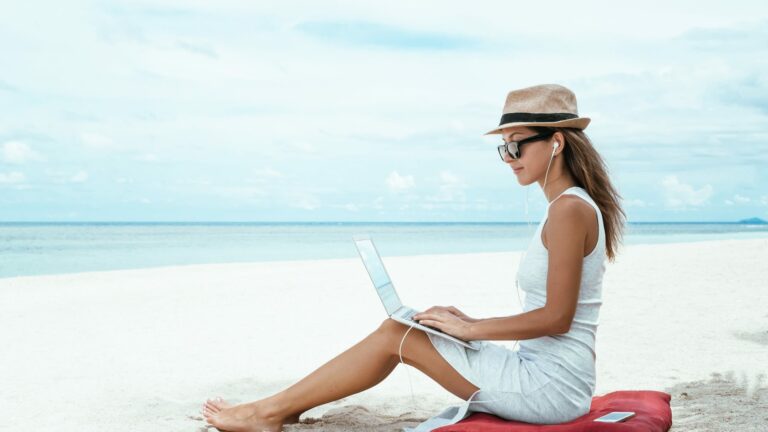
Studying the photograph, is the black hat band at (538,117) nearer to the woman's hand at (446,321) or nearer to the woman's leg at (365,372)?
the woman's hand at (446,321)

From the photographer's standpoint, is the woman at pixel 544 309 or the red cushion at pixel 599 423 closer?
the woman at pixel 544 309

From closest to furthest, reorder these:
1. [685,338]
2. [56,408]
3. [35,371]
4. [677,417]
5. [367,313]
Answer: [677,417], [56,408], [35,371], [685,338], [367,313]

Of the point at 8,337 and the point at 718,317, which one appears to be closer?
the point at 8,337

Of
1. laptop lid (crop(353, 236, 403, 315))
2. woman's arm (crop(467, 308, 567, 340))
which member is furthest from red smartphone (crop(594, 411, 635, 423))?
laptop lid (crop(353, 236, 403, 315))

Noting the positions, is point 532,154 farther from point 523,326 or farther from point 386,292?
point 386,292

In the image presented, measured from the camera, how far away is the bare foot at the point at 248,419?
390cm

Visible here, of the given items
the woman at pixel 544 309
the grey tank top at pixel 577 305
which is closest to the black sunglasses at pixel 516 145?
the woman at pixel 544 309

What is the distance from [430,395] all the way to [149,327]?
4.11 m

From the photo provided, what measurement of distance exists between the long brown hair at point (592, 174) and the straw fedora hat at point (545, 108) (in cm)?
4

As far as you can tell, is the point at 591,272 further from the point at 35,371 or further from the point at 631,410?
Result: the point at 35,371

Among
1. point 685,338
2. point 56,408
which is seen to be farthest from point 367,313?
point 56,408

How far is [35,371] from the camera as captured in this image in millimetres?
6402

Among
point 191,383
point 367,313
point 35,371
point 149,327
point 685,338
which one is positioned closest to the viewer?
point 191,383

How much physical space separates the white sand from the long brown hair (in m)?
1.54
